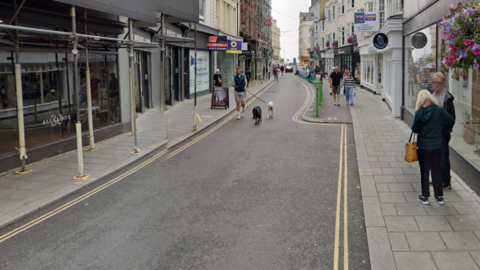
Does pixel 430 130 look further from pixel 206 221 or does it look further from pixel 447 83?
pixel 447 83

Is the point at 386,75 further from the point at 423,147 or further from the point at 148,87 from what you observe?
the point at 423,147

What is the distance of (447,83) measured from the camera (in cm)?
922

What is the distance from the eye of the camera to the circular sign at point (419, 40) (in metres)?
11.9

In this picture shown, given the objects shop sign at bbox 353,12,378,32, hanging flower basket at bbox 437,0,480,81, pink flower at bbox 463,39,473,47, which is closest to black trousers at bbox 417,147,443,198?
hanging flower basket at bbox 437,0,480,81

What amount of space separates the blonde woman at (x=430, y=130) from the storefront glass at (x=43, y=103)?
25.7 ft

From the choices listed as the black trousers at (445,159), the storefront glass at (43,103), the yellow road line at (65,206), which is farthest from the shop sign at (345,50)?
the black trousers at (445,159)

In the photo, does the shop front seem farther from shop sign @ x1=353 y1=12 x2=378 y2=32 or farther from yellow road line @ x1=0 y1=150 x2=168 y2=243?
shop sign @ x1=353 y1=12 x2=378 y2=32

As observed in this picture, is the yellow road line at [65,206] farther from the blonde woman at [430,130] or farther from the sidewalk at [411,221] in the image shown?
the blonde woman at [430,130]

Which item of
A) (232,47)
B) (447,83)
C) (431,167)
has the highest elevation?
(232,47)

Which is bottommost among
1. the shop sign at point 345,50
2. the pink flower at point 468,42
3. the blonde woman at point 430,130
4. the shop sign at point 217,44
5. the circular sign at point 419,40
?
the blonde woman at point 430,130

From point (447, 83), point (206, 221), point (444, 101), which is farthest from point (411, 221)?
point (447, 83)

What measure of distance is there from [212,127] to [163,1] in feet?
16.3

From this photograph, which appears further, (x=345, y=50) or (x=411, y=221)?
(x=345, y=50)

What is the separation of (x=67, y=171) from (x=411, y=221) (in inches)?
264
